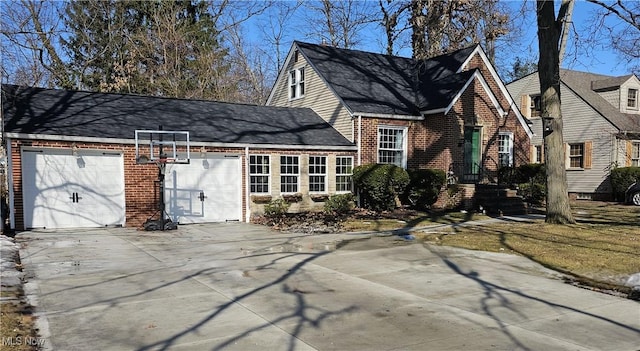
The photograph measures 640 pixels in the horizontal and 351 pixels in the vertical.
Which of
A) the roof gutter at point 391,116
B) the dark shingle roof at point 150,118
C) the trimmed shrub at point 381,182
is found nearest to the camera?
the dark shingle roof at point 150,118

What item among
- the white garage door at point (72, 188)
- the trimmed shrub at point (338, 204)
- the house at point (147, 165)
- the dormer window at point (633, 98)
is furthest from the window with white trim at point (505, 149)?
the white garage door at point (72, 188)

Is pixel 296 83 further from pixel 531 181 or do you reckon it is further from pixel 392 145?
pixel 531 181

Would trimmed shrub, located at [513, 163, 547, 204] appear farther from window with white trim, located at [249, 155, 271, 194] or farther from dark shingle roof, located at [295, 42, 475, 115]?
window with white trim, located at [249, 155, 271, 194]

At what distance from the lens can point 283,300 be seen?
6324 mm

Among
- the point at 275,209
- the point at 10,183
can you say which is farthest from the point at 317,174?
the point at 10,183

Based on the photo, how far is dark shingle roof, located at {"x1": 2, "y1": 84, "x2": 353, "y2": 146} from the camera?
545 inches

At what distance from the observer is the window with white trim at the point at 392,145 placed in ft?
63.8

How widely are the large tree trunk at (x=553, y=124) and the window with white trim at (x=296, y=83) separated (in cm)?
1101

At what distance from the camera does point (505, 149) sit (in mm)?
21406

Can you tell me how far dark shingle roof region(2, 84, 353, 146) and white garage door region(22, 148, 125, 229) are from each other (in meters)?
0.71

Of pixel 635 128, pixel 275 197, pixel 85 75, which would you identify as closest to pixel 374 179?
pixel 275 197

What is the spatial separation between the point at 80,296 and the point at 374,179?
12.4 m

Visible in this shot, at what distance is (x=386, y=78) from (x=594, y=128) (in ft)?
39.6

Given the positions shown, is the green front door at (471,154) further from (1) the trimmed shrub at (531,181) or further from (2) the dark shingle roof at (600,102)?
(2) the dark shingle roof at (600,102)
